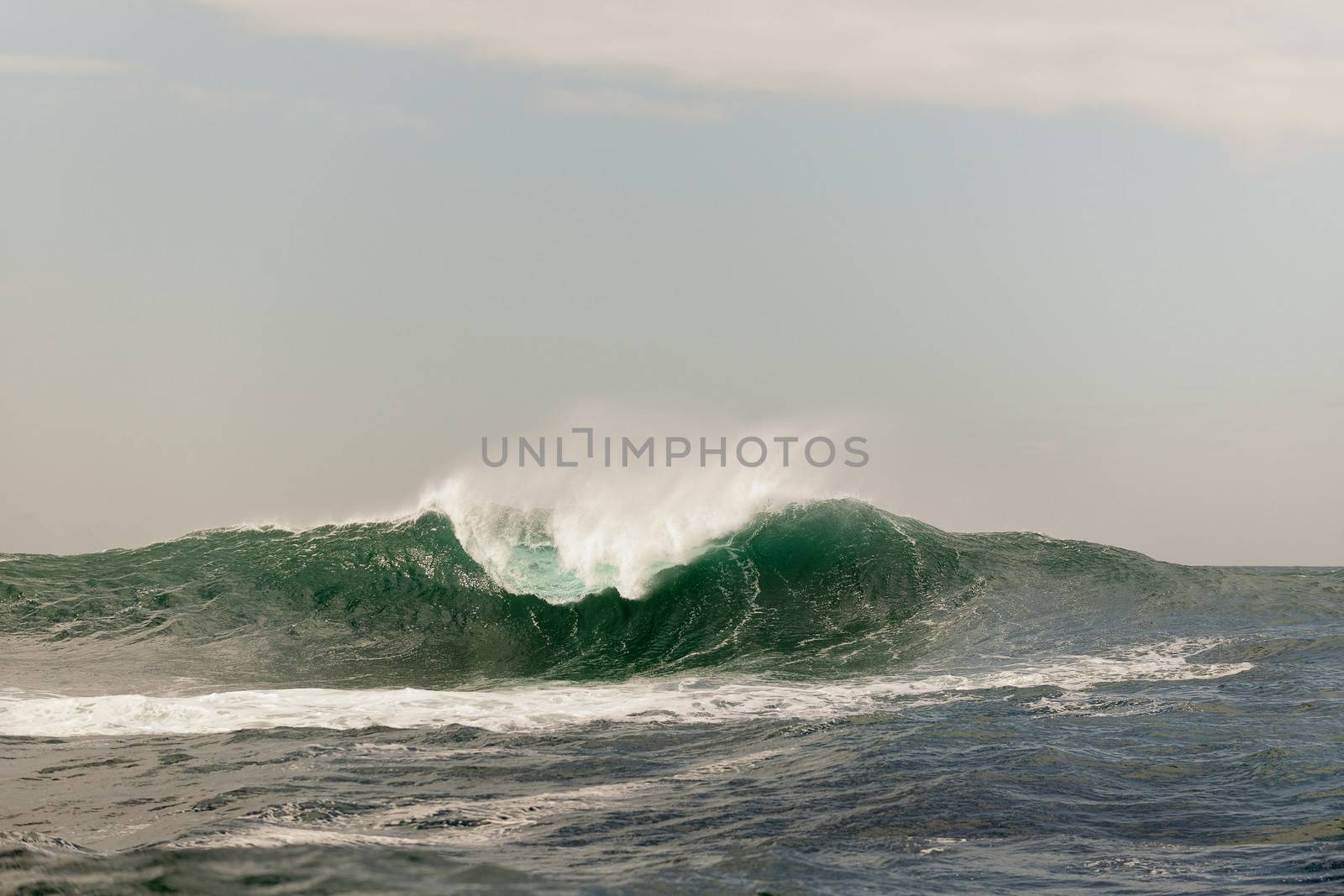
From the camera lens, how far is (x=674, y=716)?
9562 millimetres

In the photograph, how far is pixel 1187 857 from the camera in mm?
5402

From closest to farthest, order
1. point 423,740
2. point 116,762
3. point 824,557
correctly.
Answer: point 116,762 → point 423,740 → point 824,557

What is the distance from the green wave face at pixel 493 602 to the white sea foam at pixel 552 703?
56.9 inches

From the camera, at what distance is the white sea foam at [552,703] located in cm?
930

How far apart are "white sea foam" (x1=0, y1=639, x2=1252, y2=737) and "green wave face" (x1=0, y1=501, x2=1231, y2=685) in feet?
4.74

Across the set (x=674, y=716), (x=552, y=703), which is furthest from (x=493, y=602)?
(x=674, y=716)

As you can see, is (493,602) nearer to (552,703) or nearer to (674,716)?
(552,703)

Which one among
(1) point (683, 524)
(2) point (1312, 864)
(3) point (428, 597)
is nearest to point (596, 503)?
(1) point (683, 524)

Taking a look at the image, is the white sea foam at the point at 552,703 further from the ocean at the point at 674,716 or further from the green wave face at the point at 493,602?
the green wave face at the point at 493,602

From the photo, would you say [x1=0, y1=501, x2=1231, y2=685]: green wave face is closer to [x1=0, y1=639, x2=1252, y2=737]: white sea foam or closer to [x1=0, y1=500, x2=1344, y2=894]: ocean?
[x1=0, y1=500, x2=1344, y2=894]: ocean

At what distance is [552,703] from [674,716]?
153cm

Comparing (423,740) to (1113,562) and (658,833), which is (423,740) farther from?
(1113,562)

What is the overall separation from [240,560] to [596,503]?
5932mm

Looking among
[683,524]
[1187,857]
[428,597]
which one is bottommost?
[1187,857]
